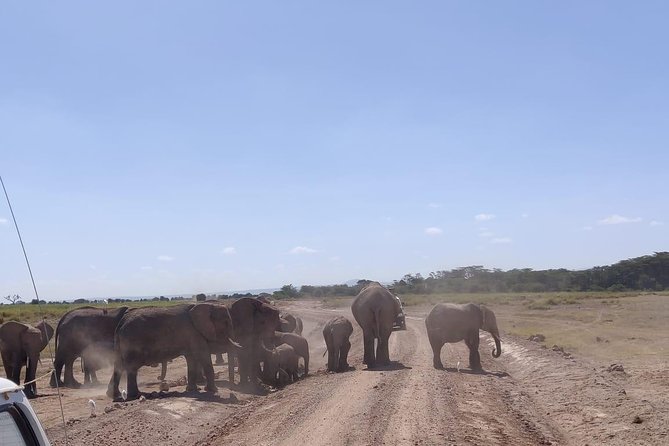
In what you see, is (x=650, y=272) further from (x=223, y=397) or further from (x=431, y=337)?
(x=223, y=397)

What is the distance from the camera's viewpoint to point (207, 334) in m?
19.4

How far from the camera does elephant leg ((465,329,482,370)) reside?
71.8 ft

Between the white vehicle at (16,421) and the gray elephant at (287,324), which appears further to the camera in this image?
the gray elephant at (287,324)

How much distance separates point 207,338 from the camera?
19438mm

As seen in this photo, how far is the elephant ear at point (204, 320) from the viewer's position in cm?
1925

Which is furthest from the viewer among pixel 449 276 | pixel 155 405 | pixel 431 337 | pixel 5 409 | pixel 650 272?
pixel 449 276

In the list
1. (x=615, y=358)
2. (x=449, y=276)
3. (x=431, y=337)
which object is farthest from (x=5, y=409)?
(x=449, y=276)

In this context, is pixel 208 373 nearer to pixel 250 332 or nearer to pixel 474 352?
pixel 250 332

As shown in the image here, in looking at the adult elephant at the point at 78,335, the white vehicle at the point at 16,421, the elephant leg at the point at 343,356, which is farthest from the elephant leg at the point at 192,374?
the white vehicle at the point at 16,421

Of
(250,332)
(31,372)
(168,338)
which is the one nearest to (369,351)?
(250,332)

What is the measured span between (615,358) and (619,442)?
43.5 ft

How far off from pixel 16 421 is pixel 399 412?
386 inches

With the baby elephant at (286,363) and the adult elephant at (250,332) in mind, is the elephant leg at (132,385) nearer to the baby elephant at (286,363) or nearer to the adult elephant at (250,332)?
the adult elephant at (250,332)

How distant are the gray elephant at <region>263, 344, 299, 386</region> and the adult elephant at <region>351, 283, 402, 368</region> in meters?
2.56
